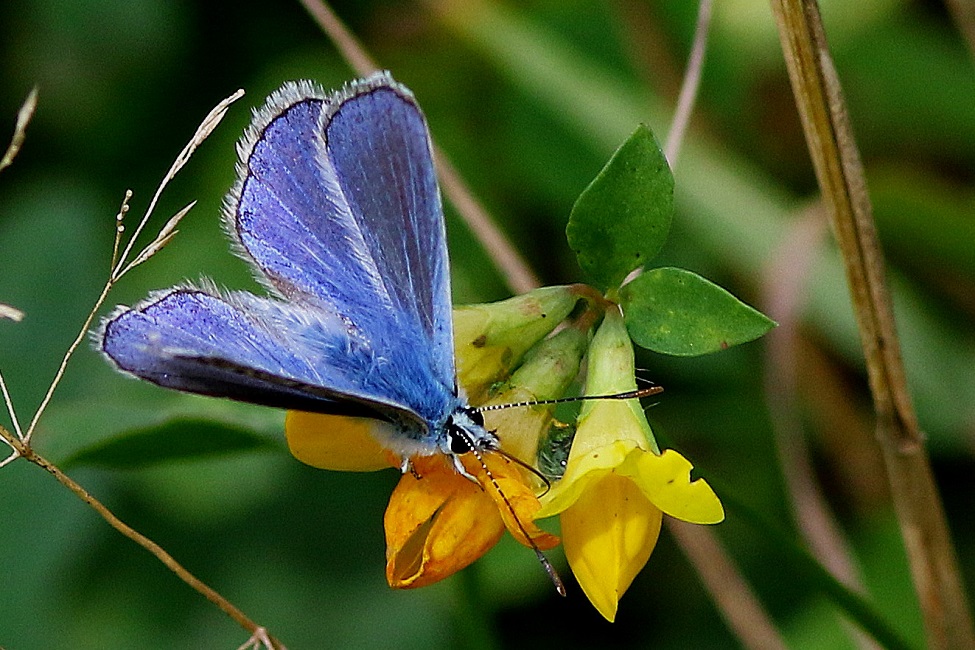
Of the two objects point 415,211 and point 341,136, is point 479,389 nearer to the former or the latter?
point 415,211

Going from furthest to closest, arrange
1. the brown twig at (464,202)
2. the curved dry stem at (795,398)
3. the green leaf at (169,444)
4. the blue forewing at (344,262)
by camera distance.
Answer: the curved dry stem at (795,398) → the brown twig at (464,202) → the green leaf at (169,444) → the blue forewing at (344,262)

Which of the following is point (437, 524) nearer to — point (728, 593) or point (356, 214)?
point (356, 214)

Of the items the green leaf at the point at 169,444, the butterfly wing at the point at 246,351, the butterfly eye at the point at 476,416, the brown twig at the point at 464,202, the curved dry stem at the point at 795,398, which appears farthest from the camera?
the curved dry stem at the point at 795,398

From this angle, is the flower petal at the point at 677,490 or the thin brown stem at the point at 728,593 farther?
the thin brown stem at the point at 728,593

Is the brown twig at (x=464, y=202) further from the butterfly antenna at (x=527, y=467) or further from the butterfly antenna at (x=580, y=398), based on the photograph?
the butterfly antenna at (x=527, y=467)

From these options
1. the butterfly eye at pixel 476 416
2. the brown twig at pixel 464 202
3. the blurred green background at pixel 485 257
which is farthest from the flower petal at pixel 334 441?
the blurred green background at pixel 485 257

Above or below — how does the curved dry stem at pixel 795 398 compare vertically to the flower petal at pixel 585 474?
below

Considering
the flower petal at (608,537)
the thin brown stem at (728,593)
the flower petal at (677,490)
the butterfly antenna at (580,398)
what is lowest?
the thin brown stem at (728,593)

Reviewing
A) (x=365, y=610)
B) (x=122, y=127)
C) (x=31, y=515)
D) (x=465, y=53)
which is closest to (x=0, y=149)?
(x=122, y=127)
